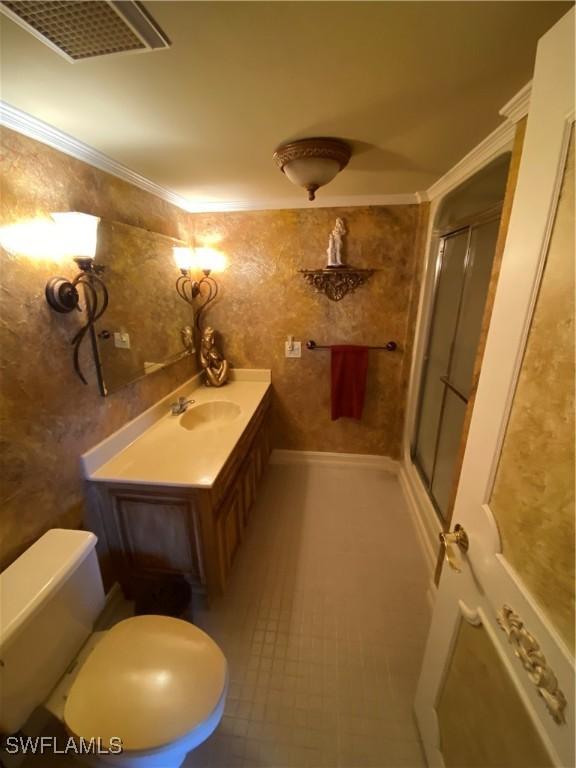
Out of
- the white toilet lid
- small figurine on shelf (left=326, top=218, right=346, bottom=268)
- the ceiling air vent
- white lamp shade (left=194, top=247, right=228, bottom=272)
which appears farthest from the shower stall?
white lamp shade (left=194, top=247, right=228, bottom=272)

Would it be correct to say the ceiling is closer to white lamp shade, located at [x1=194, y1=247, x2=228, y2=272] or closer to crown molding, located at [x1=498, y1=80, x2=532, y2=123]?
crown molding, located at [x1=498, y1=80, x2=532, y2=123]

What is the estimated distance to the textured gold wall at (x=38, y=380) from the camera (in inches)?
39.5

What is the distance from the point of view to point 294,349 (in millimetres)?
2441

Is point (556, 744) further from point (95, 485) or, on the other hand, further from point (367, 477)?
point (367, 477)

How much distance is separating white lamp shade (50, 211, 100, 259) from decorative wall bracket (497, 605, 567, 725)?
5.57ft

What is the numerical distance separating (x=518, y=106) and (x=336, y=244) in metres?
1.22

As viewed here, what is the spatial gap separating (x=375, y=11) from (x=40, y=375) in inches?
55.9

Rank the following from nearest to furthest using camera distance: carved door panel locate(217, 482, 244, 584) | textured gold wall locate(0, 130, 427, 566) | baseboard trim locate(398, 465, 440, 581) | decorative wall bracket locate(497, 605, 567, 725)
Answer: decorative wall bracket locate(497, 605, 567, 725), textured gold wall locate(0, 130, 427, 566), carved door panel locate(217, 482, 244, 584), baseboard trim locate(398, 465, 440, 581)

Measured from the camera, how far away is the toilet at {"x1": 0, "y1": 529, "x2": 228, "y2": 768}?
83cm

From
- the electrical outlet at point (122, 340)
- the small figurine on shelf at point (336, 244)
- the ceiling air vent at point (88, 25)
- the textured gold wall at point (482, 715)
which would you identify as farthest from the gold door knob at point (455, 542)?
the small figurine on shelf at point (336, 244)

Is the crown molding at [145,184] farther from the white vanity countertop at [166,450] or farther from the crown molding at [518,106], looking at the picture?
the white vanity countertop at [166,450]

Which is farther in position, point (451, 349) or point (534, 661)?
point (451, 349)

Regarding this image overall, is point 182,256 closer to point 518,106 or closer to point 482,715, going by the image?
point 518,106

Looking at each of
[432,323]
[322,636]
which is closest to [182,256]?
[432,323]
